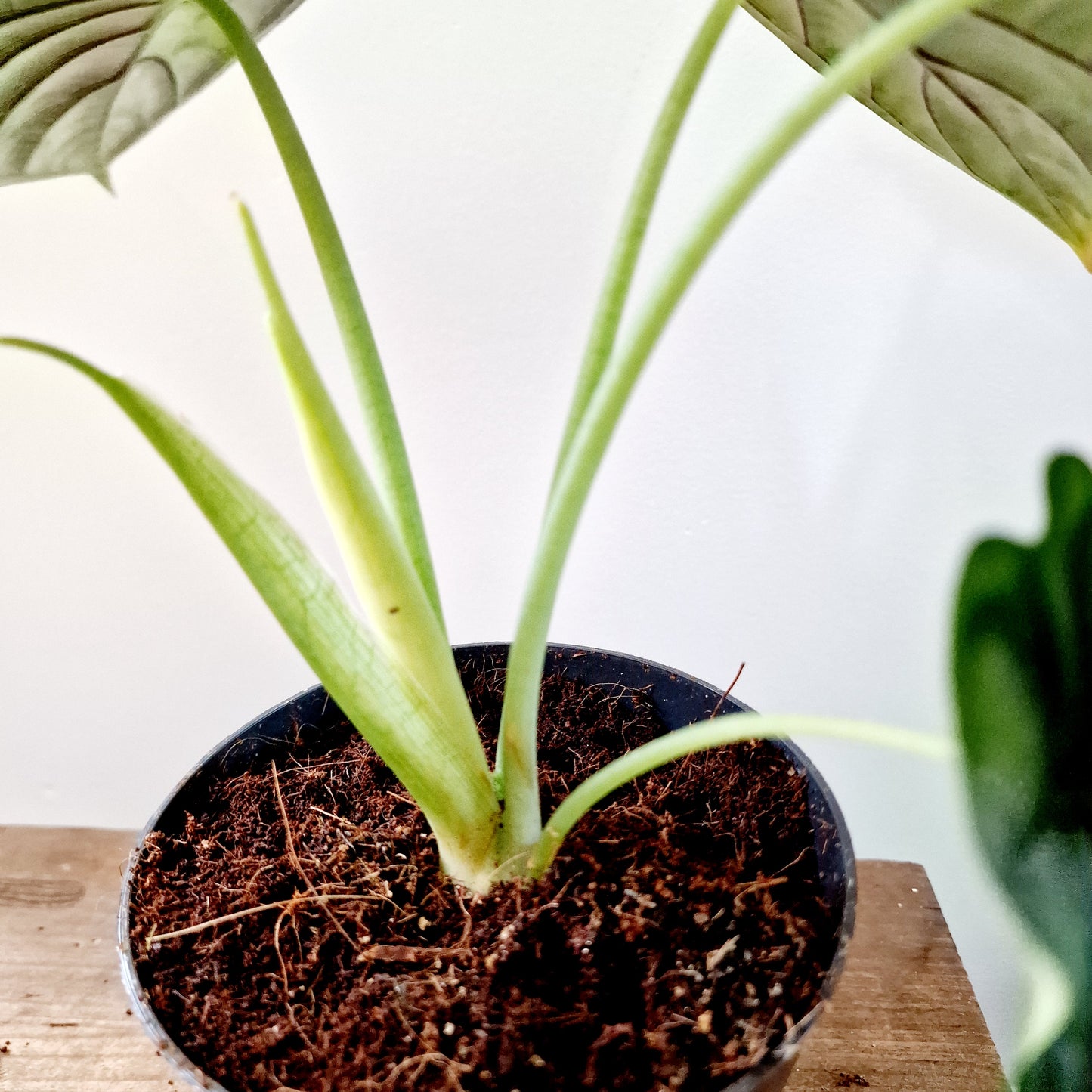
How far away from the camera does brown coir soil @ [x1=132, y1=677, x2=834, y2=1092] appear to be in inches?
11.4

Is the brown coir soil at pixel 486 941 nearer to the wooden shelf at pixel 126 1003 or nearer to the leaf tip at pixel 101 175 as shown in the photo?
the wooden shelf at pixel 126 1003

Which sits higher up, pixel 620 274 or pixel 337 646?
pixel 620 274

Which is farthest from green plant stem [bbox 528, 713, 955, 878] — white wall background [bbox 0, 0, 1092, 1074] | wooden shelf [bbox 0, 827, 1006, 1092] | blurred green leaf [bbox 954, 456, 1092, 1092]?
white wall background [bbox 0, 0, 1092, 1074]

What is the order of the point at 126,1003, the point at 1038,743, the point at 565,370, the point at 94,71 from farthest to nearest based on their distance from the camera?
the point at 565,370
the point at 126,1003
the point at 94,71
the point at 1038,743

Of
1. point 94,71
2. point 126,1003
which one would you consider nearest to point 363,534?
point 94,71

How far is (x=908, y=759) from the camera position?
2.50ft

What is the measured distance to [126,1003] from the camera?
1.66ft

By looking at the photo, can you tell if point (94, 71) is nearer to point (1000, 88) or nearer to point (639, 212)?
point (639, 212)

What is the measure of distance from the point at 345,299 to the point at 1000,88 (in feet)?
0.91

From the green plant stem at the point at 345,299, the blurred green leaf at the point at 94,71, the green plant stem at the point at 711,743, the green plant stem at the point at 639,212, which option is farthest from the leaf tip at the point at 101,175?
the green plant stem at the point at 711,743

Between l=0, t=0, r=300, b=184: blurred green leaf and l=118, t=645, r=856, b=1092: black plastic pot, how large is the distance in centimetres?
31

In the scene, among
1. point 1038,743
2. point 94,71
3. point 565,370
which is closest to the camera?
point 1038,743

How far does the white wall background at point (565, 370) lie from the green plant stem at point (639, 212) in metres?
0.34

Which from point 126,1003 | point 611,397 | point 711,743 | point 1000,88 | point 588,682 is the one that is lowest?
point 126,1003
